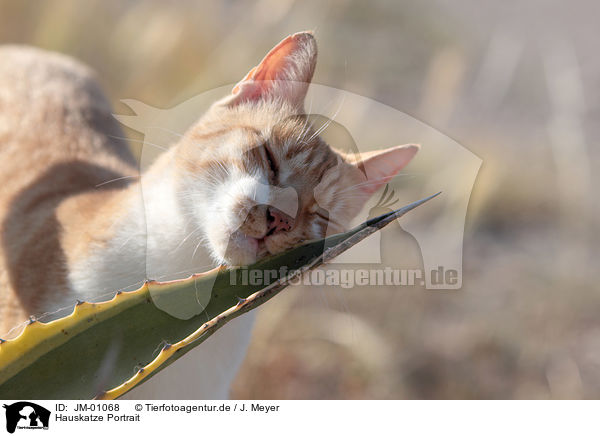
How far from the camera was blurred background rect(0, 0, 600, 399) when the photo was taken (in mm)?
2180

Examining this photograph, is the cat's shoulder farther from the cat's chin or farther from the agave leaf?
the agave leaf

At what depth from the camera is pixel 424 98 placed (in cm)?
265

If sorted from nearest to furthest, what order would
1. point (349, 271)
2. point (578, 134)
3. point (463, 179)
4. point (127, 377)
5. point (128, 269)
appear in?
point (127, 377), point (128, 269), point (349, 271), point (463, 179), point (578, 134)

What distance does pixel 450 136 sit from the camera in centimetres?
236

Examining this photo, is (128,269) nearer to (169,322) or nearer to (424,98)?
(169,322)

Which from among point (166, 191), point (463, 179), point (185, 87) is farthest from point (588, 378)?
point (185, 87)

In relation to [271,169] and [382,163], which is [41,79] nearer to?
[271,169]

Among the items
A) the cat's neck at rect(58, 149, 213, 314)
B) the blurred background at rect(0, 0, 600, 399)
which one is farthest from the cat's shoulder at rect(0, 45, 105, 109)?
the cat's neck at rect(58, 149, 213, 314)

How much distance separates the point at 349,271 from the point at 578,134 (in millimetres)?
1578

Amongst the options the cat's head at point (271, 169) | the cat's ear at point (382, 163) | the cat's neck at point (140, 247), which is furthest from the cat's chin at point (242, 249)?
the cat's ear at point (382, 163)
